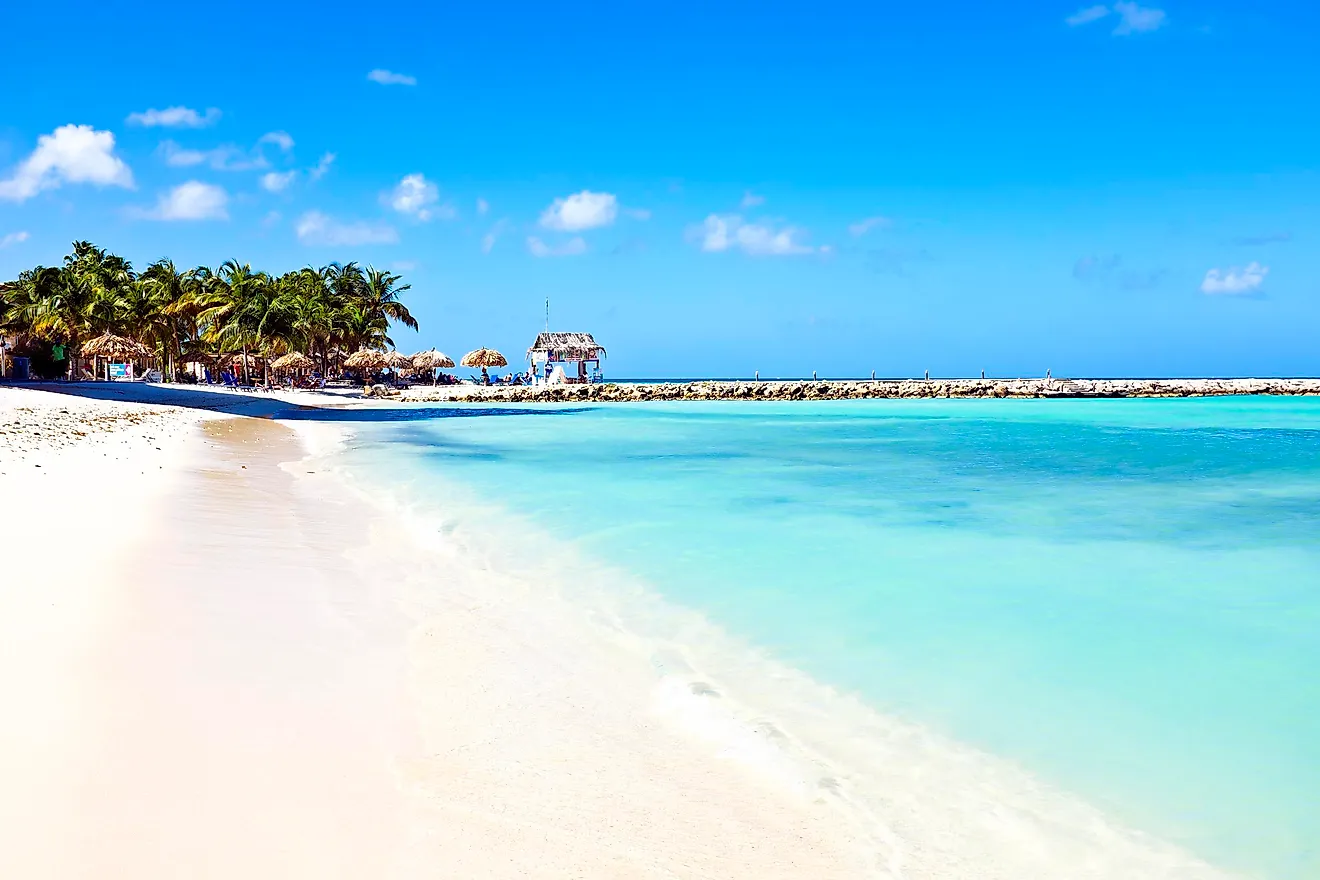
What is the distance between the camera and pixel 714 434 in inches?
963

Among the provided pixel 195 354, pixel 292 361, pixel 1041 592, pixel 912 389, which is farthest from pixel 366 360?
pixel 1041 592

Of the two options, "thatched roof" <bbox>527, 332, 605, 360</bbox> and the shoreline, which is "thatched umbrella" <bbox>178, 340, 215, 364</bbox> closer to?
"thatched roof" <bbox>527, 332, 605, 360</bbox>

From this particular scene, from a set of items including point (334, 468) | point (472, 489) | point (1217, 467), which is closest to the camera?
point (472, 489)

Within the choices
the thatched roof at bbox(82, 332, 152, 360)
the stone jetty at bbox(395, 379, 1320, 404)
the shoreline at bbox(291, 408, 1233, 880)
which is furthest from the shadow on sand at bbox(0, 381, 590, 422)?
the shoreline at bbox(291, 408, 1233, 880)

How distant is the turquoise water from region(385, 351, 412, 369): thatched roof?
34019 mm

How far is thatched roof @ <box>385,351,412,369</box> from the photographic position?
4866cm

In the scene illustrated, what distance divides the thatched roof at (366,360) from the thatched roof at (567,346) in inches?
397

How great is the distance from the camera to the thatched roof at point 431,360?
5181 cm

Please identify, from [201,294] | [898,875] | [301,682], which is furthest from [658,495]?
[201,294]

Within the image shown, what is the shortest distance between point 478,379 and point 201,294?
16.6 metres

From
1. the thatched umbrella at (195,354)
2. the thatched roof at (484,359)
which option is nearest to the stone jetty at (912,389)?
the thatched roof at (484,359)

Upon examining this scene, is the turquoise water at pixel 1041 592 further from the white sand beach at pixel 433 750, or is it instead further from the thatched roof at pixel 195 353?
the thatched roof at pixel 195 353

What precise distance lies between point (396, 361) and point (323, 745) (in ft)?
160

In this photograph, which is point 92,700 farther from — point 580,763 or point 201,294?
point 201,294
